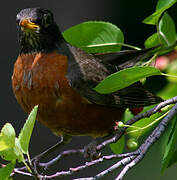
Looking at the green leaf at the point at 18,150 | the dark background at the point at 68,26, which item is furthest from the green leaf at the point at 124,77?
the dark background at the point at 68,26

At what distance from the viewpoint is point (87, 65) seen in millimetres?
2463

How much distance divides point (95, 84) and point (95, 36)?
0.85 feet

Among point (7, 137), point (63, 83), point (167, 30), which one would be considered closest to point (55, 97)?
point (63, 83)

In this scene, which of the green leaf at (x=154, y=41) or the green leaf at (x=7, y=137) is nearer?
the green leaf at (x=7, y=137)

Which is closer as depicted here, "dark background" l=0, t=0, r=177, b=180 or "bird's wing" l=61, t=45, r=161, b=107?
"bird's wing" l=61, t=45, r=161, b=107

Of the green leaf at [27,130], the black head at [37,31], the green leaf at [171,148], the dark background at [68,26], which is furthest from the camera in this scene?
the dark background at [68,26]

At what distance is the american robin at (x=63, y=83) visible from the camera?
2.26 meters

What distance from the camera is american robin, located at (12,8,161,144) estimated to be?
2.26m

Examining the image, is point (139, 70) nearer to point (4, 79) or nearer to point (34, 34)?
point (34, 34)

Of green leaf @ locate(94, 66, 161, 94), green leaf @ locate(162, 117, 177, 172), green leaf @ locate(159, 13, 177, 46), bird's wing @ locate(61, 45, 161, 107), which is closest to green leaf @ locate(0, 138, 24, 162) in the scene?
green leaf @ locate(94, 66, 161, 94)

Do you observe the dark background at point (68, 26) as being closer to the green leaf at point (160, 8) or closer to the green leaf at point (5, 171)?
the green leaf at point (160, 8)

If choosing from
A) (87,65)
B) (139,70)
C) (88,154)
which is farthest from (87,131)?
(139,70)

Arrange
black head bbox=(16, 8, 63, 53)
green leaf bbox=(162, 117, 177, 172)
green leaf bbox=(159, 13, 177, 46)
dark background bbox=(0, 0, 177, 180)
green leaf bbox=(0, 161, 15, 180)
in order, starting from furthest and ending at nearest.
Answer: dark background bbox=(0, 0, 177, 180) < black head bbox=(16, 8, 63, 53) < green leaf bbox=(159, 13, 177, 46) < green leaf bbox=(162, 117, 177, 172) < green leaf bbox=(0, 161, 15, 180)

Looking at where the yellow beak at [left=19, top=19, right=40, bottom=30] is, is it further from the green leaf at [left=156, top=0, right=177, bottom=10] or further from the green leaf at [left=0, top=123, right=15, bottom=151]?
the green leaf at [left=0, top=123, right=15, bottom=151]
